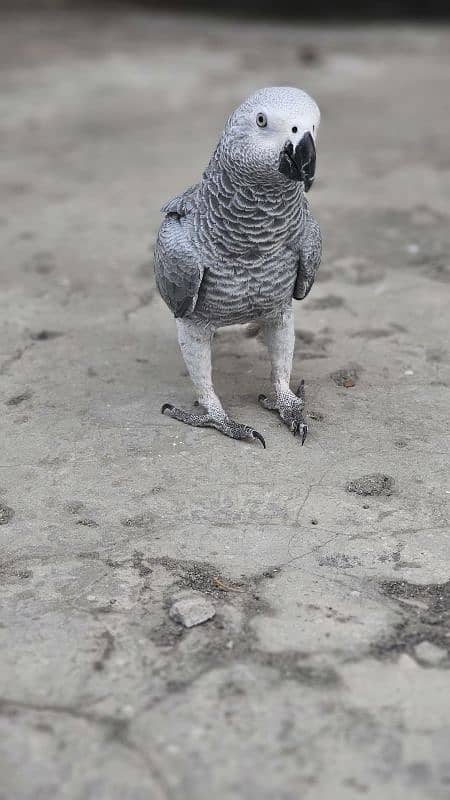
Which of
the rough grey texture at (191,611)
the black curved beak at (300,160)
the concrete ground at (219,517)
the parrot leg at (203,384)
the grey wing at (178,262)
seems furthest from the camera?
the parrot leg at (203,384)

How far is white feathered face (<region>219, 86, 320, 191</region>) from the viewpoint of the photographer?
3.19 metres

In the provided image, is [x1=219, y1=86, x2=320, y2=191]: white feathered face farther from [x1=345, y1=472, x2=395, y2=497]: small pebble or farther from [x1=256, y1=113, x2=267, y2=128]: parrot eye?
[x1=345, y1=472, x2=395, y2=497]: small pebble

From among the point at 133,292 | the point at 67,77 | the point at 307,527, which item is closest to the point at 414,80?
the point at 67,77

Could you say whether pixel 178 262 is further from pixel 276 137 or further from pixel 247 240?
pixel 276 137

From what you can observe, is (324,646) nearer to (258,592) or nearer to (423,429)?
(258,592)

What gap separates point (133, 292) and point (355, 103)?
4.19m

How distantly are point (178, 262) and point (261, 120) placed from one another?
67 centimetres

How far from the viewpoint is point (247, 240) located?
354 cm

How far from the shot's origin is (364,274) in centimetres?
555

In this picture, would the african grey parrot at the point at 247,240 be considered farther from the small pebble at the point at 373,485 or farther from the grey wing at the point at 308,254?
the small pebble at the point at 373,485

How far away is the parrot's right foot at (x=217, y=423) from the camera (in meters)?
3.92

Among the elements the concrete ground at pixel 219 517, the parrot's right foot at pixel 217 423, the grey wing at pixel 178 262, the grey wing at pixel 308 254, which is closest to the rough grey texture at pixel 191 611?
the concrete ground at pixel 219 517

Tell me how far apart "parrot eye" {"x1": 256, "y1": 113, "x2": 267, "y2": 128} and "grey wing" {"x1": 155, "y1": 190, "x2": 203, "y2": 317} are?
55 cm

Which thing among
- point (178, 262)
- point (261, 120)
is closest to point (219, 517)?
point (178, 262)
